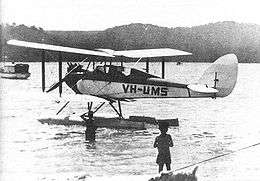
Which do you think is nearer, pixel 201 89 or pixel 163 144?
pixel 163 144

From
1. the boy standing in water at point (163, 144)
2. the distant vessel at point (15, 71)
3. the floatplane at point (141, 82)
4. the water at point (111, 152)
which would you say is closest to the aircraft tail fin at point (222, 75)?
the floatplane at point (141, 82)

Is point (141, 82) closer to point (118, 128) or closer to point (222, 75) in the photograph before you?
point (118, 128)

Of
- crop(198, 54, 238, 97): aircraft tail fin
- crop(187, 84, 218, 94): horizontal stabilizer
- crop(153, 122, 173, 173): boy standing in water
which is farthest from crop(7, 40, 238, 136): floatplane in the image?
crop(153, 122, 173, 173): boy standing in water

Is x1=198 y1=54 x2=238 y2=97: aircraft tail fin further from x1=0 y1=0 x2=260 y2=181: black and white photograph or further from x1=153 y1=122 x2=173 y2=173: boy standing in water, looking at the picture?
x1=153 y1=122 x2=173 y2=173: boy standing in water

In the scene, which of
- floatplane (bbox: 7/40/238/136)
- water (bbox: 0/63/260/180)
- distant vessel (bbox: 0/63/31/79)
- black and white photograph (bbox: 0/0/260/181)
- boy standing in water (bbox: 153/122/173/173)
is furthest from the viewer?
distant vessel (bbox: 0/63/31/79)

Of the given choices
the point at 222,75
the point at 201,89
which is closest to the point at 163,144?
the point at 201,89

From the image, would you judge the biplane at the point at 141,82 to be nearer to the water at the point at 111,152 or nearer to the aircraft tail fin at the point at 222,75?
the aircraft tail fin at the point at 222,75

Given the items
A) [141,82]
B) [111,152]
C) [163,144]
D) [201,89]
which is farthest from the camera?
[141,82]

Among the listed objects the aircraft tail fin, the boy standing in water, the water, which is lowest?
the water
